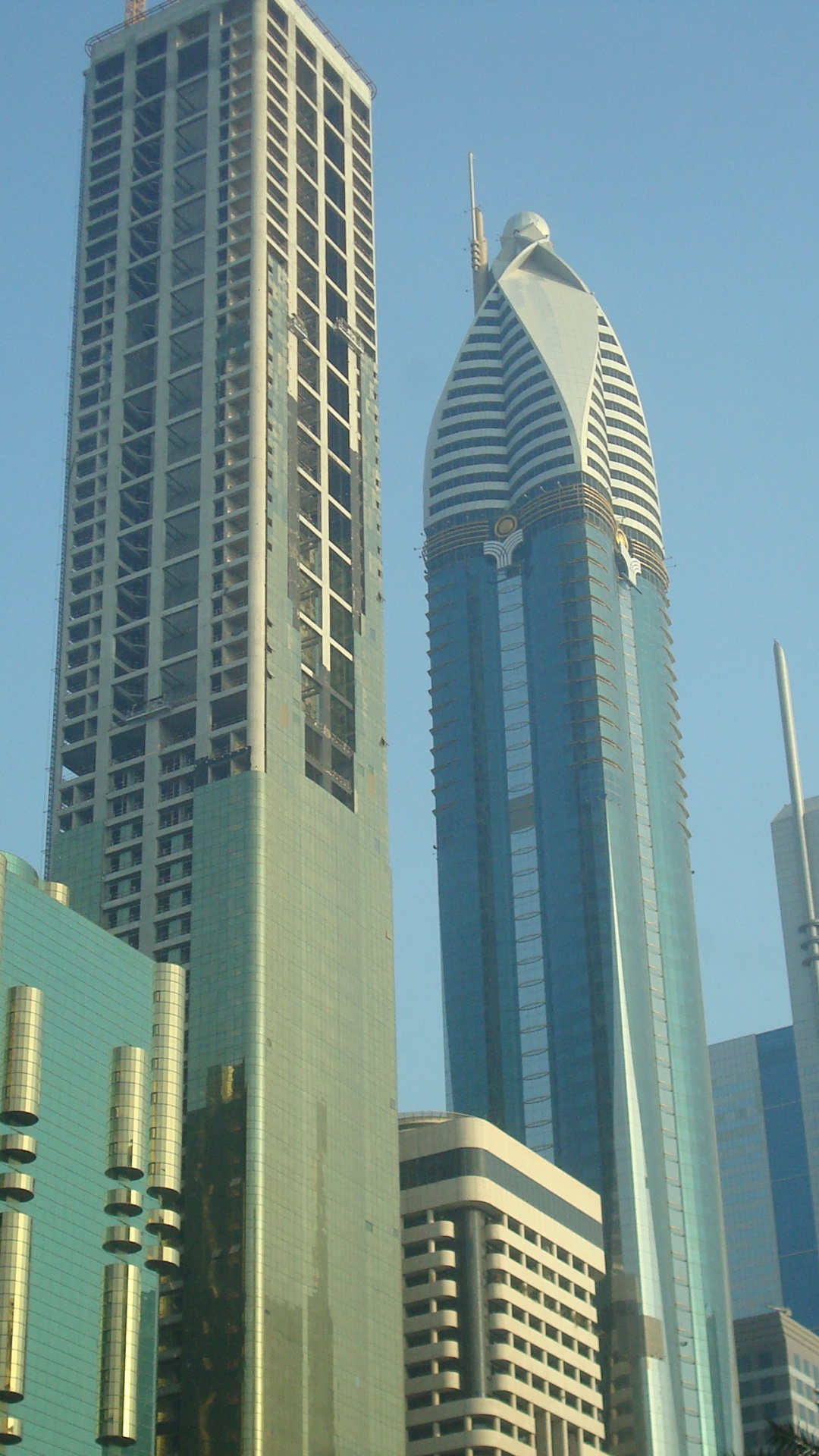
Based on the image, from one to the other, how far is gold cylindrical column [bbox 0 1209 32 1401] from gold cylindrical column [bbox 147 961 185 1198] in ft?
57.1

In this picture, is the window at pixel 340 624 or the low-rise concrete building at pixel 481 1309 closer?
the low-rise concrete building at pixel 481 1309

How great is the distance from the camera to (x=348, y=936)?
180 meters

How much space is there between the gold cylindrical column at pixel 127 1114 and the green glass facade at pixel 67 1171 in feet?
2.09

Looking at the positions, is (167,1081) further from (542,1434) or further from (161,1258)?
(542,1434)

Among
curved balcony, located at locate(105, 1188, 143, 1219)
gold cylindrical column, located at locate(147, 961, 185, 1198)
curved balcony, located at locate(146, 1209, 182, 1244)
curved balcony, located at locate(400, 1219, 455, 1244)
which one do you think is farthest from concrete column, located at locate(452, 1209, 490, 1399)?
curved balcony, located at locate(105, 1188, 143, 1219)

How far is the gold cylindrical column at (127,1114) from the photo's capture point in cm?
14438

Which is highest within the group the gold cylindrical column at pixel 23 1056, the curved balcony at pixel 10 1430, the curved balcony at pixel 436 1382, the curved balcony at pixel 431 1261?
the curved balcony at pixel 431 1261

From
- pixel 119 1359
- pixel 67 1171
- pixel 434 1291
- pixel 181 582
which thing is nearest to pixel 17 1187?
pixel 67 1171

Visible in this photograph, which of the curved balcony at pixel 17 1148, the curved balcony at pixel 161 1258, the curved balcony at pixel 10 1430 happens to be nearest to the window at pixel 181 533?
the curved balcony at pixel 161 1258

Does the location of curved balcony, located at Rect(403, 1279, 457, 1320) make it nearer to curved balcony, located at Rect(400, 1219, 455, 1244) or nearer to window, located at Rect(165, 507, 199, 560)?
curved balcony, located at Rect(400, 1219, 455, 1244)

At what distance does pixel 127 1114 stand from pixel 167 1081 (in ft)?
20.8

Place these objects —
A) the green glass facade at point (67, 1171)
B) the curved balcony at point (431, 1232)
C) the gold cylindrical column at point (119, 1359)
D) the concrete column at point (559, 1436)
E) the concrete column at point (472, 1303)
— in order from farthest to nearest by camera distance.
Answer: the concrete column at point (559, 1436) < the curved balcony at point (431, 1232) < the concrete column at point (472, 1303) < the gold cylindrical column at point (119, 1359) < the green glass facade at point (67, 1171)

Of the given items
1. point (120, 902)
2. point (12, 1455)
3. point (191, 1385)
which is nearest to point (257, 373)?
point (120, 902)

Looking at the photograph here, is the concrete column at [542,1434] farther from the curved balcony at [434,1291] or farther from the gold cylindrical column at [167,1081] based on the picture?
the gold cylindrical column at [167,1081]
